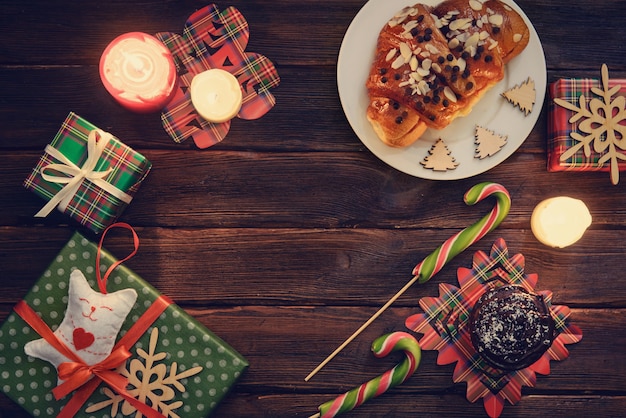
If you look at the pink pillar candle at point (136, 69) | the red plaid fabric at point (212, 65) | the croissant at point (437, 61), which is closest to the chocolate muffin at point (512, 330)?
the croissant at point (437, 61)

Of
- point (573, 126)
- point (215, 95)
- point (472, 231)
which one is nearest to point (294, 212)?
point (215, 95)

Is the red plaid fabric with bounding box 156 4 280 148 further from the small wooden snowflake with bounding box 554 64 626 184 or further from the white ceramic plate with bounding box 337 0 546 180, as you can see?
the small wooden snowflake with bounding box 554 64 626 184

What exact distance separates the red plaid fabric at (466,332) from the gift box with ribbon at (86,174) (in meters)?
0.87

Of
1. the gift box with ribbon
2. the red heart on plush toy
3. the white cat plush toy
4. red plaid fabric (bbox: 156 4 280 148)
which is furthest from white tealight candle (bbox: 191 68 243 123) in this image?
the red heart on plush toy

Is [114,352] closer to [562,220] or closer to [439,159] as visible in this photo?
[439,159]

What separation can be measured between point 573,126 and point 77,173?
1338mm

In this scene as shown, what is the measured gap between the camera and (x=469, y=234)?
1490mm

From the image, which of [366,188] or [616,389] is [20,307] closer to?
[366,188]

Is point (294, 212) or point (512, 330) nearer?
point (512, 330)

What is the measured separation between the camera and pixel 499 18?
139 cm

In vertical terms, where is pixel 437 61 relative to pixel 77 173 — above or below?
below

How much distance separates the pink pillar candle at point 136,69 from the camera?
1.38 metres

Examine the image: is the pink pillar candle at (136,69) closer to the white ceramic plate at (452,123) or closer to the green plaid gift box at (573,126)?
the white ceramic plate at (452,123)

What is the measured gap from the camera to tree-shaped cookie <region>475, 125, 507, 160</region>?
1.47 m
